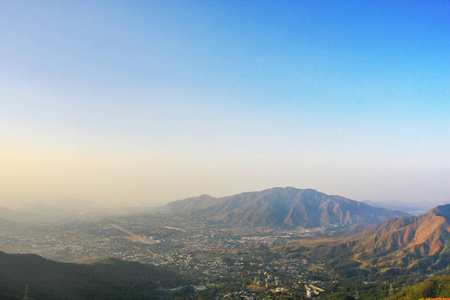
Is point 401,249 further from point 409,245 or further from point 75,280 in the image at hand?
point 75,280

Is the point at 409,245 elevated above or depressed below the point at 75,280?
below

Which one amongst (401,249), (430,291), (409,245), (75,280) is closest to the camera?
(430,291)

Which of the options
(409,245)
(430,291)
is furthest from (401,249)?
(430,291)

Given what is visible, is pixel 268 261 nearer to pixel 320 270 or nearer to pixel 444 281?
pixel 320 270

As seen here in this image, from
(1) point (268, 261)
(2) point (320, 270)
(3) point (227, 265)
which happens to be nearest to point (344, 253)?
(2) point (320, 270)

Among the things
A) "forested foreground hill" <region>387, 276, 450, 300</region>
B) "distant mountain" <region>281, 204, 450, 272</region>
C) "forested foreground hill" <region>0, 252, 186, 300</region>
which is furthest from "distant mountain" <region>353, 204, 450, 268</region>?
"forested foreground hill" <region>0, 252, 186, 300</region>

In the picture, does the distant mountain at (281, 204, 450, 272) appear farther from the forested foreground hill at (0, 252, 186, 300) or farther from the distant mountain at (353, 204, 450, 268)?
the forested foreground hill at (0, 252, 186, 300)
